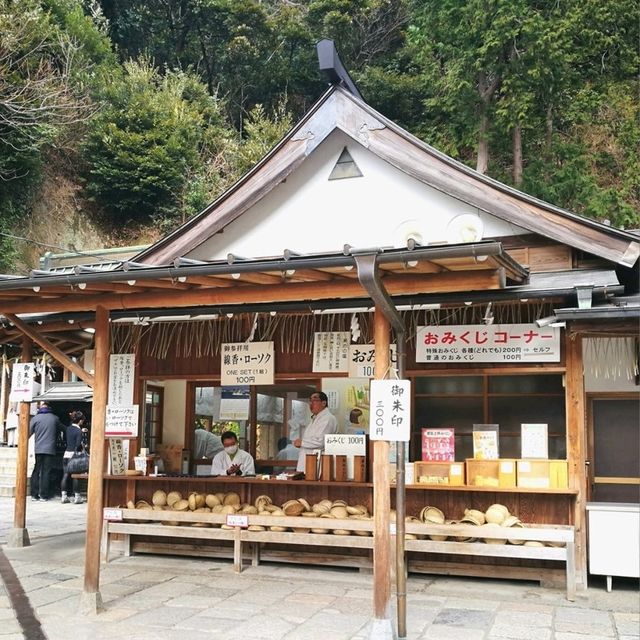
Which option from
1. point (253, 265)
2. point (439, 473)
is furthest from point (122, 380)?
point (253, 265)

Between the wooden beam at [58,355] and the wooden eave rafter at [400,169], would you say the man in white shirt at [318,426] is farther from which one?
the wooden beam at [58,355]

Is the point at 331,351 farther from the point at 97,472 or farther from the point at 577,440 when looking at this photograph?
the point at 97,472

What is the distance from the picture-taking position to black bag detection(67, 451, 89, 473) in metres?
15.7

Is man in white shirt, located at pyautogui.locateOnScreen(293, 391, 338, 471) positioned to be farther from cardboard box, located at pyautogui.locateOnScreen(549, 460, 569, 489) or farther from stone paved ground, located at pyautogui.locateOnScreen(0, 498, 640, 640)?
cardboard box, located at pyautogui.locateOnScreen(549, 460, 569, 489)

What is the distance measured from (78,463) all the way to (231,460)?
720 cm

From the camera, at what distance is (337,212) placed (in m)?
10.2

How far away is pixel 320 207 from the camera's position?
1034cm

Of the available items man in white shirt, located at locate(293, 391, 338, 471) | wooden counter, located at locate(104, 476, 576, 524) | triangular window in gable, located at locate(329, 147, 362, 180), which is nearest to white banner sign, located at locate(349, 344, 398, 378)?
man in white shirt, located at locate(293, 391, 338, 471)

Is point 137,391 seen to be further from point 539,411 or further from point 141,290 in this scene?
point 539,411

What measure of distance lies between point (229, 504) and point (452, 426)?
3.12 meters

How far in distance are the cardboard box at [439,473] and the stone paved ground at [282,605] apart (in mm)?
1160

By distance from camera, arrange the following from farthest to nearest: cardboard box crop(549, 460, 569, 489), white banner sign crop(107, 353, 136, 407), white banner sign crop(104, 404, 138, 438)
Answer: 1. white banner sign crop(107, 353, 136, 407)
2. white banner sign crop(104, 404, 138, 438)
3. cardboard box crop(549, 460, 569, 489)

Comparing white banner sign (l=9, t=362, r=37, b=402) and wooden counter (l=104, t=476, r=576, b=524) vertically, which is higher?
white banner sign (l=9, t=362, r=37, b=402)

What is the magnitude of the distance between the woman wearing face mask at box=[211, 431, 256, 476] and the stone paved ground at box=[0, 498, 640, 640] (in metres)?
1.22
